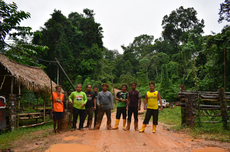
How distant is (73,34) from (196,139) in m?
23.7

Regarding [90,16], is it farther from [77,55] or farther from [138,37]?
[138,37]

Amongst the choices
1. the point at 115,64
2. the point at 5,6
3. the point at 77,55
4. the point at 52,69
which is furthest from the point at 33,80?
the point at 115,64

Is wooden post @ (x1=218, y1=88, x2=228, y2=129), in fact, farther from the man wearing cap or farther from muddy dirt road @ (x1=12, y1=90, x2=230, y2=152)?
the man wearing cap

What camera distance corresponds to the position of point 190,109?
723 cm

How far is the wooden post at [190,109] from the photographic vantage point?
7168mm

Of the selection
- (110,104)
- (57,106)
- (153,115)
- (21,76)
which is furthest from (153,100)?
(21,76)

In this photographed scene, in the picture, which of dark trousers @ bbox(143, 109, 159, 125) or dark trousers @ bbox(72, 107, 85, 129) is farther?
dark trousers @ bbox(72, 107, 85, 129)

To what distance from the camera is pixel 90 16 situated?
3070 centimetres

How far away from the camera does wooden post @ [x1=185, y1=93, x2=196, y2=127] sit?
7.17 meters

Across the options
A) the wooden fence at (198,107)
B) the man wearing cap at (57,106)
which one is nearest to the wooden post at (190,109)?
the wooden fence at (198,107)

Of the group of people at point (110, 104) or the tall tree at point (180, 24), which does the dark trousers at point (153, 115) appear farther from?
the tall tree at point (180, 24)

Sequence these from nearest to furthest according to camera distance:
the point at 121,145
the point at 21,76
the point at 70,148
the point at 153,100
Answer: the point at 70,148 → the point at 121,145 → the point at 153,100 → the point at 21,76

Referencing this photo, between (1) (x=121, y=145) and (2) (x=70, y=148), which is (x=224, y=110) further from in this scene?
(2) (x=70, y=148)

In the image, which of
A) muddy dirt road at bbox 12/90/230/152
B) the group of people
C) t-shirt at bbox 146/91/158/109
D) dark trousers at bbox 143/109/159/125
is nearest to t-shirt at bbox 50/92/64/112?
the group of people
